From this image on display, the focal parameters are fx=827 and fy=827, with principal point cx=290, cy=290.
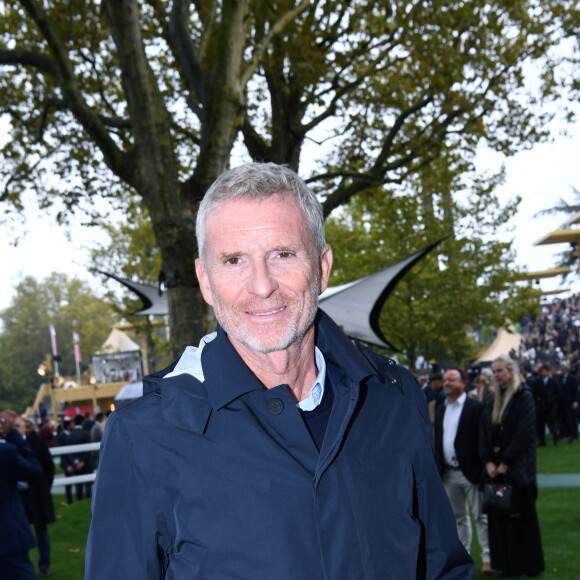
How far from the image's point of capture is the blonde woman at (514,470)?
788 centimetres

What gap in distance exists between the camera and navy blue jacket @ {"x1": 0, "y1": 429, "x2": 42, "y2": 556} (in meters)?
7.24

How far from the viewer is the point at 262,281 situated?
213 cm

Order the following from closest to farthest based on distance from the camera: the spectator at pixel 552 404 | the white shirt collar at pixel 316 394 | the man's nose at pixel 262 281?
the man's nose at pixel 262 281 < the white shirt collar at pixel 316 394 < the spectator at pixel 552 404

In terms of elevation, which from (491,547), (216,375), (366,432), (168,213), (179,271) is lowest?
(491,547)

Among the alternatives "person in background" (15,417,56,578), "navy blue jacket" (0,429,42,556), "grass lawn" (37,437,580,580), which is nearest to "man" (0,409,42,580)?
"navy blue jacket" (0,429,42,556)

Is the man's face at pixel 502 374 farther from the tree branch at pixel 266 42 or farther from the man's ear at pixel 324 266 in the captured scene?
the man's ear at pixel 324 266

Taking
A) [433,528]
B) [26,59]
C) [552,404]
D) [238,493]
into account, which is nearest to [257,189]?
[238,493]

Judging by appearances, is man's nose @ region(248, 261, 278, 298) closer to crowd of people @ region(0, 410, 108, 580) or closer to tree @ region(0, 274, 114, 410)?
crowd of people @ region(0, 410, 108, 580)

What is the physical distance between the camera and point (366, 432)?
211cm

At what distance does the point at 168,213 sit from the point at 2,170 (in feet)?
18.9

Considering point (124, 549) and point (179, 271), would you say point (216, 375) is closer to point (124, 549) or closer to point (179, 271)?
point (124, 549)

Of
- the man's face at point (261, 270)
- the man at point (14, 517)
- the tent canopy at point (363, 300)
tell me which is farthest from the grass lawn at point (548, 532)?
the man's face at point (261, 270)

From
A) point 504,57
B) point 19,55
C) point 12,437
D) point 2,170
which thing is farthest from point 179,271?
point 504,57

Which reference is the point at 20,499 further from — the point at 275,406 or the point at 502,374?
the point at 275,406
